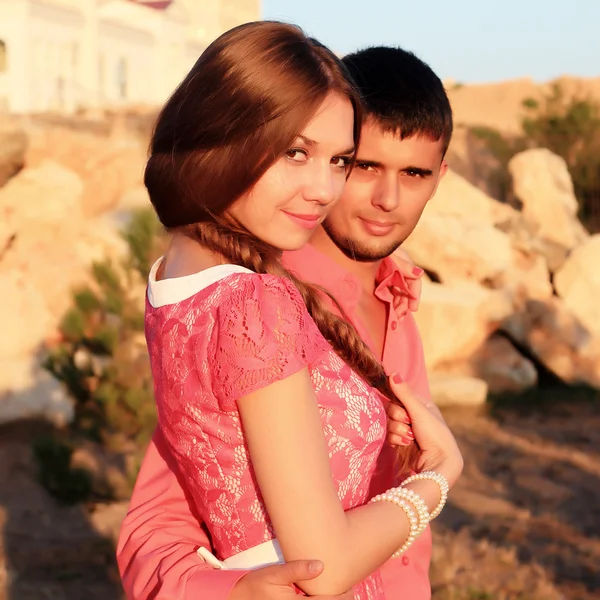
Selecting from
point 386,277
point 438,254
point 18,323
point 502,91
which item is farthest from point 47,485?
point 502,91

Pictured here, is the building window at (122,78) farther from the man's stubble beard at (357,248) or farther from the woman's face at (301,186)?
the woman's face at (301,186)

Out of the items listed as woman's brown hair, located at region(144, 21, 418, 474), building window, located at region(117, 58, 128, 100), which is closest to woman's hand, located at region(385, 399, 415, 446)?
woman's brown hair, located at region(144, 21, 418, 474)

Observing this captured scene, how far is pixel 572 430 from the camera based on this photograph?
8.73m

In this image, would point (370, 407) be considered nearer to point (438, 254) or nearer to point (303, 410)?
point (303, 410)

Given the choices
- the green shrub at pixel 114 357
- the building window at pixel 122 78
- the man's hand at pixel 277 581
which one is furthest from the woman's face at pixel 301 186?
the building window at pixel 122 78

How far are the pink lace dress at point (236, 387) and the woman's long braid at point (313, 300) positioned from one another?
0.06 metres

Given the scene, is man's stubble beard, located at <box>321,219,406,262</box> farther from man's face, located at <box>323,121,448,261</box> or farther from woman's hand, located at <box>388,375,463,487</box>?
woman's hand, located at <box>388,375,463,487</box>

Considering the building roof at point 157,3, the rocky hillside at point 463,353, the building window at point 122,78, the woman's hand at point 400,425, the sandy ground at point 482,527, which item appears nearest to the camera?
the woman's hand at point 400,425

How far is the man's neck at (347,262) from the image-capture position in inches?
88.5

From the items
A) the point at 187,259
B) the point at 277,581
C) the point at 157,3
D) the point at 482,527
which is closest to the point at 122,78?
Result: the point at 157,3

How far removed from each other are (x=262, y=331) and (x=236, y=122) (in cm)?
31

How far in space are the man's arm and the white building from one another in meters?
19.2

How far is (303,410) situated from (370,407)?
218 mm

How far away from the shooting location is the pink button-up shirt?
1.54 m
